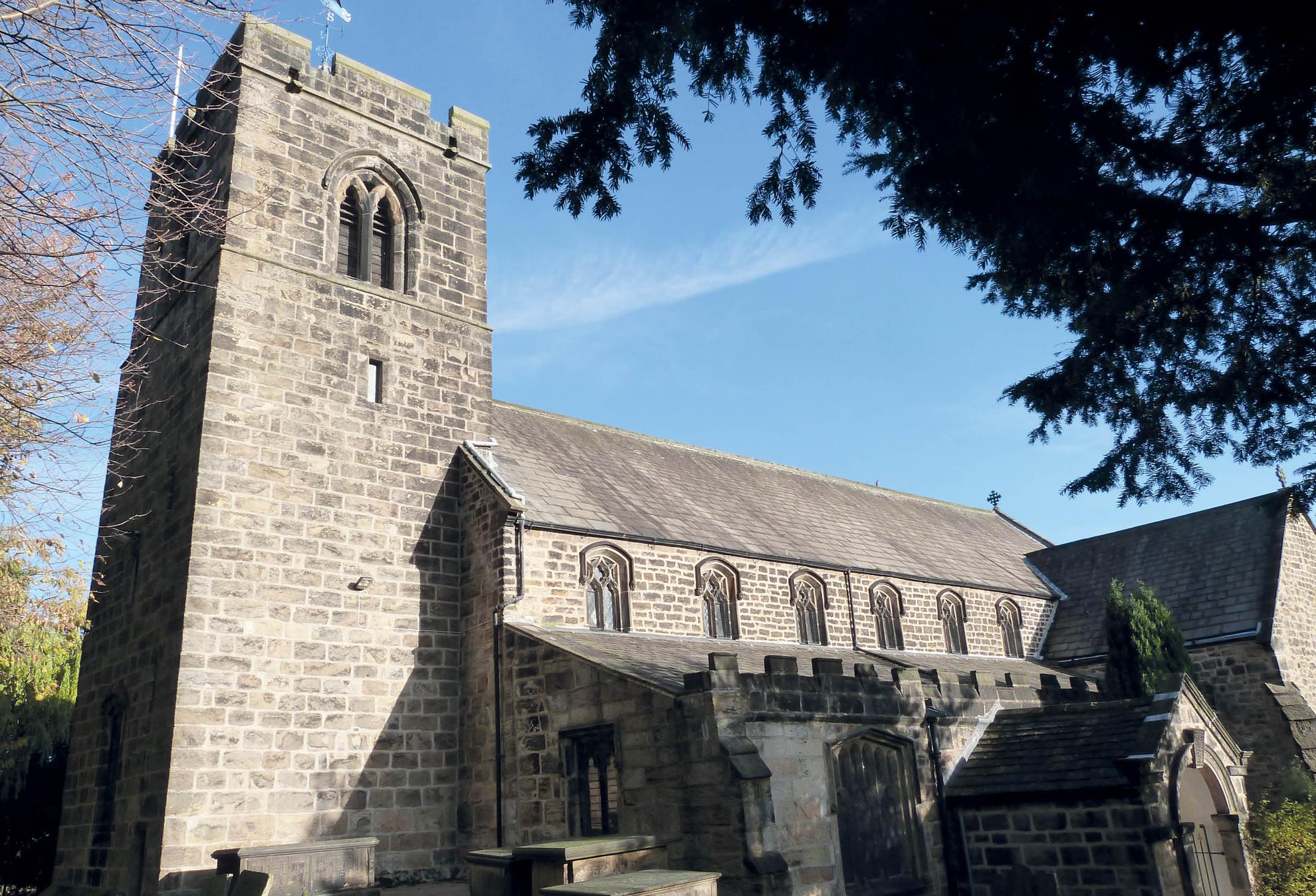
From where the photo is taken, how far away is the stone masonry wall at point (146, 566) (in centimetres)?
1459

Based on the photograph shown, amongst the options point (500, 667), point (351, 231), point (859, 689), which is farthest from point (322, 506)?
point (859, 689)

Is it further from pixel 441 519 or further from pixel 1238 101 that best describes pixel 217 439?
pixel 1238 101

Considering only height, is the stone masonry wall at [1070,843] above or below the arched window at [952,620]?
below

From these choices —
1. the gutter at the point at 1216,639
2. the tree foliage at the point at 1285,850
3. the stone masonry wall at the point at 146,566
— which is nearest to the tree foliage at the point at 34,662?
the stone masonry wall at the point at 146,566

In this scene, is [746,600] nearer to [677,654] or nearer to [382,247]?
[677,654]

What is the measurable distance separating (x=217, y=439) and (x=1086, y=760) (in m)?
14.6

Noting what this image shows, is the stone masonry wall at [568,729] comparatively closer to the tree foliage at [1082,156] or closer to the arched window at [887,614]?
the tree foliage at [1082,156]

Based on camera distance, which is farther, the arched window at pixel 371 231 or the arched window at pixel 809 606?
the arched window at pixel 809 606

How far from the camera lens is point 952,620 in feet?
85.7

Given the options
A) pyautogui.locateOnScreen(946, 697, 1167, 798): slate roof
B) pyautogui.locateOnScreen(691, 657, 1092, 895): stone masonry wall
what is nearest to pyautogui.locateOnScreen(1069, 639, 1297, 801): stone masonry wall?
pyautogui.locateOnScreen(946, 697, 1167, 798): slate roof

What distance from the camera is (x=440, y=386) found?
742 inches

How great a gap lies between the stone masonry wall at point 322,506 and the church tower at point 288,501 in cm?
4

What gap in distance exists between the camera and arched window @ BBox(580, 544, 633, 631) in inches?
715

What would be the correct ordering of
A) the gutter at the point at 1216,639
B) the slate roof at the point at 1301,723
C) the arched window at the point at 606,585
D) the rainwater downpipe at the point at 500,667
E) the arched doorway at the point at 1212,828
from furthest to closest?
the gutter at the point at 1216,639 → the slate roof at the point at 1301,723 → the arched window at the point at 606,585 → the rainwater downpipe at the point at 500,667 → the arched doorway at the point at 1212,828
